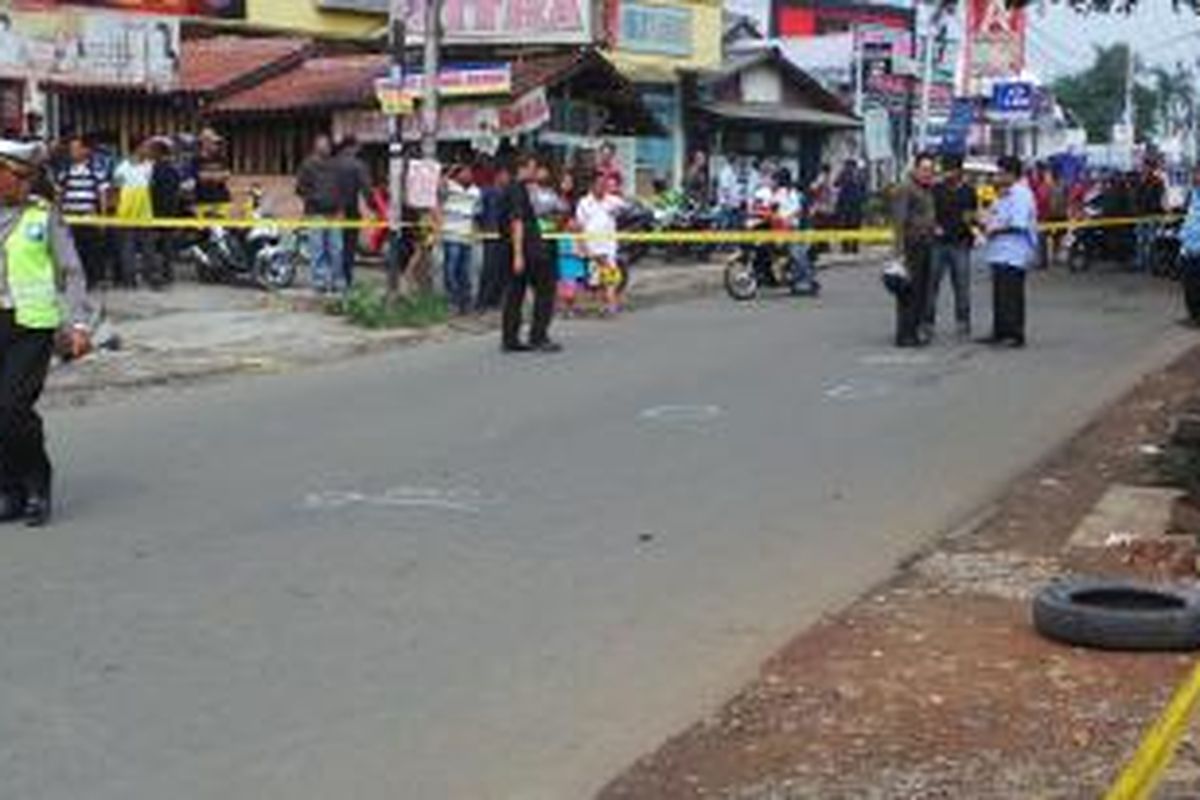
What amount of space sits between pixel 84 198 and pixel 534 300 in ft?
19.3

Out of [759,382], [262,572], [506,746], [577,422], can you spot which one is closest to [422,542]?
[262,572]

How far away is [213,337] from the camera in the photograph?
793 inches

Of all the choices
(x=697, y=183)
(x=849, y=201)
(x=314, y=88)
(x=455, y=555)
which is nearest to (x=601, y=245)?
(x=314, y=88)

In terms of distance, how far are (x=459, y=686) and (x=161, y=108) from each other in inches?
1009

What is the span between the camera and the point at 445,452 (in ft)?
42.8

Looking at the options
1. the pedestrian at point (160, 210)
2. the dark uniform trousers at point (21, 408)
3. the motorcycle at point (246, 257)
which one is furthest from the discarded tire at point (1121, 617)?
the motorcycle at point (246, 257)

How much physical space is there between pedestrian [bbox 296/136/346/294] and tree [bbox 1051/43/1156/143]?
301 feet

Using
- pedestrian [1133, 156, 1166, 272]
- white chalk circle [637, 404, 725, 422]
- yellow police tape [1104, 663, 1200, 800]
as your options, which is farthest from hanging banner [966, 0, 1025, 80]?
yellow police tape [1104, 663, 1200, 800]

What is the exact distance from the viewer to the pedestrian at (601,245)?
77.7 feet

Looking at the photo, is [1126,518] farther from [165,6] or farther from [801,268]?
[165,6]

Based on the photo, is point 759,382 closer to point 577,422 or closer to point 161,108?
point 577,422

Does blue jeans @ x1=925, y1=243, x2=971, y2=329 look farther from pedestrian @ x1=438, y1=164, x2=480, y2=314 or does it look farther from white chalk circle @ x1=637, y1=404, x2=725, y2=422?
white chalk circle @ x1=637, y1=404, x2=725, y2=422

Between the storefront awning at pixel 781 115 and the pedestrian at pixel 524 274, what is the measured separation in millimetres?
24000

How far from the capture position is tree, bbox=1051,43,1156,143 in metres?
114
